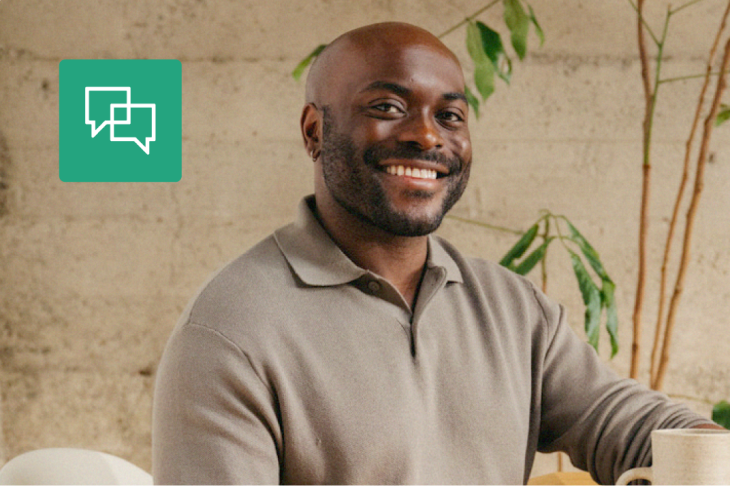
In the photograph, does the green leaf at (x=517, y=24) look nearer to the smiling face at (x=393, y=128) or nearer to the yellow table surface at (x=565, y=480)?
the smiling face at (x=393, y=128)

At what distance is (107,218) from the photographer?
216 cm

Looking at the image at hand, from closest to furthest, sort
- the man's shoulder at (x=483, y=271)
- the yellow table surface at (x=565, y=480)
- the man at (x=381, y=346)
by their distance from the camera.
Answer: the man at (x=381, y=346), the man's shoulder at (x=483, y=271), the yellow table surface at (x=565, y=480)

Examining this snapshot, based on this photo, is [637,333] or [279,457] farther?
[637,333]

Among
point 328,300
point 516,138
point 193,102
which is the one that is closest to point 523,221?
point 516,138

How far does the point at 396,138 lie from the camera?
0.97m

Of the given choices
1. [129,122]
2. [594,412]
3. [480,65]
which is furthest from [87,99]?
[594,412]

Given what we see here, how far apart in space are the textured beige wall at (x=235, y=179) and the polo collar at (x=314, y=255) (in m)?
1.09

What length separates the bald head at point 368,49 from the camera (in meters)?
1.00

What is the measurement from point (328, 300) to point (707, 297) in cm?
149

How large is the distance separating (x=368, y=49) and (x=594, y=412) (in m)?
0.55

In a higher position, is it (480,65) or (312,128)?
(480,65)

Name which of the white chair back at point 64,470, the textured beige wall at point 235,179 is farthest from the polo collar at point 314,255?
the textured beige wall at point 235,179

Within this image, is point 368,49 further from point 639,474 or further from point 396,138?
point 639,474

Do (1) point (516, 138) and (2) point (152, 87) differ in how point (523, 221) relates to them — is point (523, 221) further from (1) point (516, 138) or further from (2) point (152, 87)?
(2) point (152, 87)
